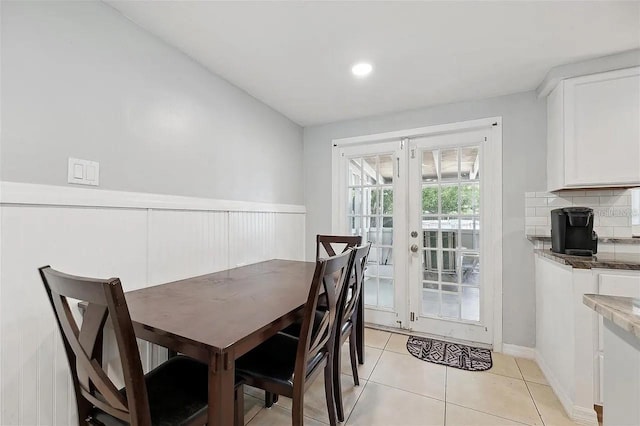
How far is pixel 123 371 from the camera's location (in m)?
0.83

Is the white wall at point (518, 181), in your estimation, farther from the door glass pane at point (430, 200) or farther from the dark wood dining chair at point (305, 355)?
the dark wood dining chair at point (305, 355)

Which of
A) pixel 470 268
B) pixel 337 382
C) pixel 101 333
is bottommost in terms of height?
pixel 337 382

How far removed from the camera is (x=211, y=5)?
59.7 inches

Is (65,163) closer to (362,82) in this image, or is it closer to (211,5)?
(211,5)

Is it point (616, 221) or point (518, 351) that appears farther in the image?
point (518, 351)

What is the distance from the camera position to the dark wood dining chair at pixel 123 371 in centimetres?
80

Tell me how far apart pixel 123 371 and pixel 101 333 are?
16cm

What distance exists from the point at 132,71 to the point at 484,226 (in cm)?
296

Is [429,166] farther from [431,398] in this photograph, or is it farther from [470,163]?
[431,398]

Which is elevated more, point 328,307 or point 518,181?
point 518,181

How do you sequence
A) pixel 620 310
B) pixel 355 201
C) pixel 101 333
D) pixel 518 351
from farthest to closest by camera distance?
1. pixel 355 201
2. pixel 518 351
3. pixel 101 333
4. pixel 620 310

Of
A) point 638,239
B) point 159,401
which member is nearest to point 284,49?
point 159,401

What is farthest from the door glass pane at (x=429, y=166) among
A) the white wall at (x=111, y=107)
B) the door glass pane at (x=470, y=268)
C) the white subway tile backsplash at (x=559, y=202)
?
the white wall at (x=111, y=107)

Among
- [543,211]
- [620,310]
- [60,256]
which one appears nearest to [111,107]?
[60,256]
